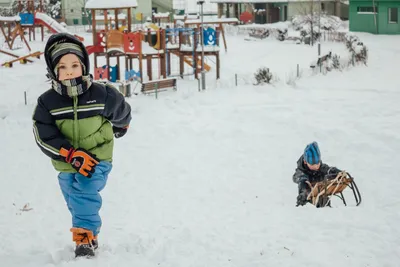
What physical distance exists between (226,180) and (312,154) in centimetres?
286

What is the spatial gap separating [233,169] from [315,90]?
8.33 meters

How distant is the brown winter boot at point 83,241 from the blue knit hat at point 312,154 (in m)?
3.18

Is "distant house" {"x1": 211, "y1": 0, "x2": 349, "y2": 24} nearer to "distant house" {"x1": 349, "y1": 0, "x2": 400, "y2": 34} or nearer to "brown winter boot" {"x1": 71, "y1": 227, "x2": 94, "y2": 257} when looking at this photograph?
"distant house" {"x1": 349, "y1": 0, "x2": 400, "y2": 34}

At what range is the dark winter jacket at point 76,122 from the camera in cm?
470

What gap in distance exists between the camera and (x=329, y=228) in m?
5.65

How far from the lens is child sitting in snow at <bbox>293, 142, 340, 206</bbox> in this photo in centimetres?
720

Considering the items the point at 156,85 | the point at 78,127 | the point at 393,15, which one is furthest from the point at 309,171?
the point at 393,15

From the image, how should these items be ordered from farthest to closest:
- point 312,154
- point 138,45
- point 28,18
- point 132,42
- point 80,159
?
point 28,18 → point 132,42 → point 138,45 → point 312,154 → point 80,159

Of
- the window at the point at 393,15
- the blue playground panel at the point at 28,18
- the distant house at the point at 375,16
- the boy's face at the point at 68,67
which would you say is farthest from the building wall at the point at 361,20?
the boy's face at the point at 68,67

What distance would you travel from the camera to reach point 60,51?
4.80 meters

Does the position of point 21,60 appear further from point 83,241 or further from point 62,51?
point 83,241

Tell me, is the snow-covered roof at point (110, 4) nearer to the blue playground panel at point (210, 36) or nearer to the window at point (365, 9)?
the blue playground panel at point (210, 36)

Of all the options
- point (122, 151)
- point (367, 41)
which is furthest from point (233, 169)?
point (367, 41)

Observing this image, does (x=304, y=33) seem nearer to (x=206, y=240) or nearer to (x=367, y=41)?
(x=367, y=41)
